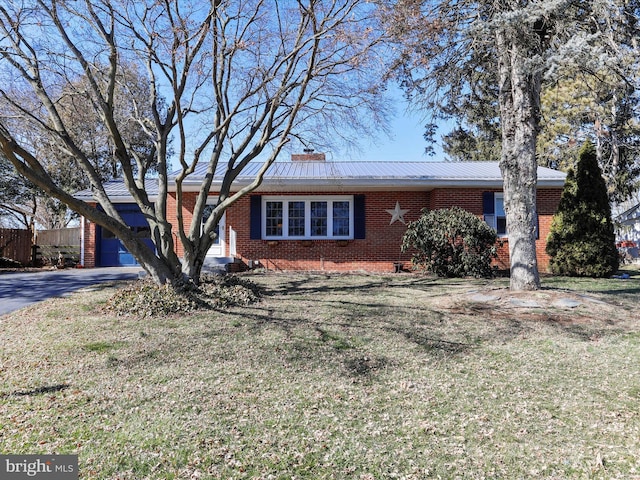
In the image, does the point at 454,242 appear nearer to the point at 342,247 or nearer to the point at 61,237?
the point at 342,247

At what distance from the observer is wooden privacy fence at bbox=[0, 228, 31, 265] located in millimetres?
14469

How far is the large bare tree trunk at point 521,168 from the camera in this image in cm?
738

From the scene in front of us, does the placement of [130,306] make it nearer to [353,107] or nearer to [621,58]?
[353,107]

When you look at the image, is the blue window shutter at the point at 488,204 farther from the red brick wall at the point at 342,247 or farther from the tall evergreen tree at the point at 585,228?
the red brick wall at the point at 342,247

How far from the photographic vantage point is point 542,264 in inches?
510

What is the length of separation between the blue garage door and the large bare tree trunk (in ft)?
38.3

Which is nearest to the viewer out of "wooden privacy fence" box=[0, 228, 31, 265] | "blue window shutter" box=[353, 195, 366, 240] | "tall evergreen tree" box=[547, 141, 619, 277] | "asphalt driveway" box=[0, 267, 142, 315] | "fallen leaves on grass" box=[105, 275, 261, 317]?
"fallen leaves on grass" box=[105, 275, 261, 317]

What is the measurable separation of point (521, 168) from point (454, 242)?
3.74 meters

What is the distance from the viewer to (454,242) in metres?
10.9

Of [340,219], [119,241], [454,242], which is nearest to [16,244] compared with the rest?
[119,241]

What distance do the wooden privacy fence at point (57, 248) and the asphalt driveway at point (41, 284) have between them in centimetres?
301

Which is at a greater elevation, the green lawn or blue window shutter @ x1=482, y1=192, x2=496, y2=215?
blue window shutter @ x1=482, y1=192, x2=496, y2=215

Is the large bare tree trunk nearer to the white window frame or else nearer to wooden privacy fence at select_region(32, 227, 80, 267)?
the white window frame

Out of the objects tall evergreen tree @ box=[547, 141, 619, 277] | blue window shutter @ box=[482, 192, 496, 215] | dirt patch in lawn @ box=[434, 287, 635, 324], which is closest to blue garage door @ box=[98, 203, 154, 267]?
dirt patch in lawn @ box=[434, 287, 635, 324]
